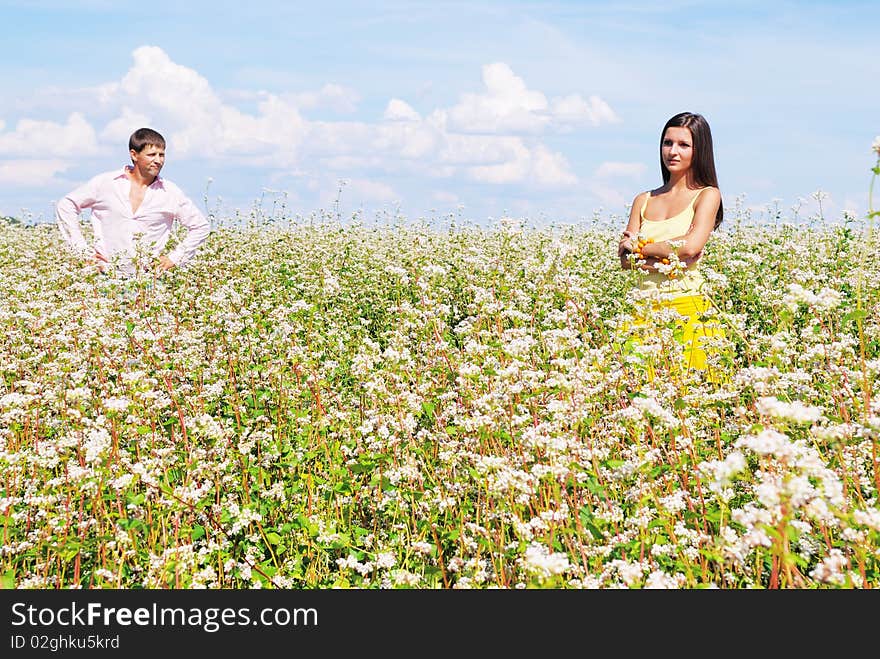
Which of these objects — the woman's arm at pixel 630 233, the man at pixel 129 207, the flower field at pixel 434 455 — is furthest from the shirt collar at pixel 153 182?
the woman's arm at pixel 630 233

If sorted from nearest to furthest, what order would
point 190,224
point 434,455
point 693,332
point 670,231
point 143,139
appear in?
point 434,455 → point 693,332 → point 670,231 → point 143,139 → point 190,224

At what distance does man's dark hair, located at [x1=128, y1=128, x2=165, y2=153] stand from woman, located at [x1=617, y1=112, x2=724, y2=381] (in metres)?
4.84

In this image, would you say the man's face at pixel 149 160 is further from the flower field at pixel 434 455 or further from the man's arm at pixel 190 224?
the flower field at pixel 434 455

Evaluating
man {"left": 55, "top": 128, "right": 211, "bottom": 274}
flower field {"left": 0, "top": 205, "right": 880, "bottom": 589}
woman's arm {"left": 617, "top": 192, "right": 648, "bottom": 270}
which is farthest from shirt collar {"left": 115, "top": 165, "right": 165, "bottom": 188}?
woman's arm {"left": 617, "top": 192, "right": 648, "bottom": 270}

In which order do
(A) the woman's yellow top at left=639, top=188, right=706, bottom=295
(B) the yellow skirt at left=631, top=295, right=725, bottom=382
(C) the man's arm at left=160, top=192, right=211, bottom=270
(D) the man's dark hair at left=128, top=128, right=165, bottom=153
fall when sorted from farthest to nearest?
(C) the man's arm at left=160, top=192, right=211, bottom=270 → (D) the man's dark hair at left=128, top=128, right=165, bottom=153 → (A) the woman's yellow top at left=639, top=188, right=706, bottom=295 → (B) the yellow skirt at left=631, top=295, right=725, bottom=382

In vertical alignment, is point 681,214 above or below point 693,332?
above

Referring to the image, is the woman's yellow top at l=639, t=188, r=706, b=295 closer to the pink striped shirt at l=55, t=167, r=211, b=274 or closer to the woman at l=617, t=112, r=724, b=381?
the woman at l=617, t=112, r=724, b=381

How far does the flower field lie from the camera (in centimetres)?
332

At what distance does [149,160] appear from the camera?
26.0ft

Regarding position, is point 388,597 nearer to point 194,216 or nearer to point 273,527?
point 273,527

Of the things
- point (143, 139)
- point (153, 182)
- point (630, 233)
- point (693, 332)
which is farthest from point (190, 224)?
point (693, 332)

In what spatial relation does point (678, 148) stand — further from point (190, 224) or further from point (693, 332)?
point (190, 224)

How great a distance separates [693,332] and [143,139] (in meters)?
5.70

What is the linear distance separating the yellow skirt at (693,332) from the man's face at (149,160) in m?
5.16
